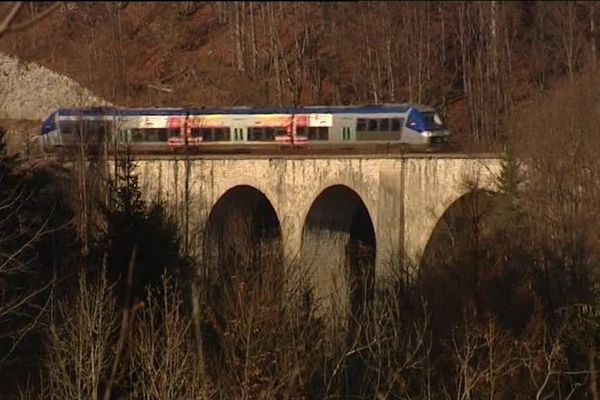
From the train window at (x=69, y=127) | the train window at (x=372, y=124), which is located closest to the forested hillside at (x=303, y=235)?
the train window at (x=372, y=124)

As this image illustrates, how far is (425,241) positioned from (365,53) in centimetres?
1305

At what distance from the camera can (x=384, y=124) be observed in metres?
23.5

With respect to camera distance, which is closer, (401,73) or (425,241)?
(425,241)

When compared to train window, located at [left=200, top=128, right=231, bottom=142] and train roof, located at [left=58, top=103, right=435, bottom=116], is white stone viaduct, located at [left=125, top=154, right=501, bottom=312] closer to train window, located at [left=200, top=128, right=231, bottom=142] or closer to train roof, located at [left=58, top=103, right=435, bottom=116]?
train window, located at [left=200, top=128, right=231, bottom=142]

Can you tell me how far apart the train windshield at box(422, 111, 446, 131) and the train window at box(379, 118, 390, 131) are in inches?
29.6

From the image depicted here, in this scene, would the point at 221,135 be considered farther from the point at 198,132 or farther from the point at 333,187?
the point at 333,187

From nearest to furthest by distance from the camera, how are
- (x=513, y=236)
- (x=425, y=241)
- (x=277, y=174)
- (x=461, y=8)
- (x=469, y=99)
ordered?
(x=513, y=236)
(x=425, y=241)
(x=277, y=174)
(x=469, y=99)
(x=461, y=8)

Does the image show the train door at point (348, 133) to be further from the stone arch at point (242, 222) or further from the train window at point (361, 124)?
the stone arch at point (242, 222)

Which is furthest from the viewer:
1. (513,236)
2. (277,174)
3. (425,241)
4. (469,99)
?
(469,99)

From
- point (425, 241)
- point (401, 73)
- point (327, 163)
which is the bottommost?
point (425, 241)

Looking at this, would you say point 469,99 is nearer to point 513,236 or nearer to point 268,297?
point 513,236

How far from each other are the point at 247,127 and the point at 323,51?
10989mm

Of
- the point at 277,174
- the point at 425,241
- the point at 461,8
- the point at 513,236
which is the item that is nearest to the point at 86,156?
the point at 277,174

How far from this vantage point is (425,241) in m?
22.6
